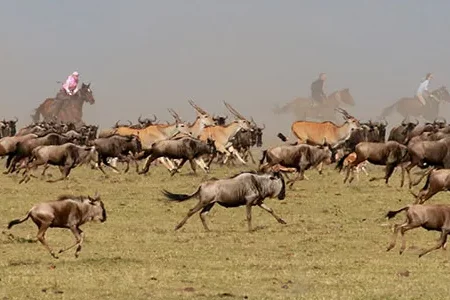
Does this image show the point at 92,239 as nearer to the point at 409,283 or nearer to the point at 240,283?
the point at 240,283

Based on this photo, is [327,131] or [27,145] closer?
[27,145]

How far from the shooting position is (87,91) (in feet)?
157

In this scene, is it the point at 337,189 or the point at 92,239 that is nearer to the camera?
the point at 92,239

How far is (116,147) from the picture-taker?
1082 inches

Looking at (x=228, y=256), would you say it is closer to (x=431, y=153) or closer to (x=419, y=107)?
(x=431, y=153)

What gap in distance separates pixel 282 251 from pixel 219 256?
3.49ft

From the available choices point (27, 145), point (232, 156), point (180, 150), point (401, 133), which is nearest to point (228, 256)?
point (180, 150)

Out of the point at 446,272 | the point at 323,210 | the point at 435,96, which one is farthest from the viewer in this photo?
the point at 435,96

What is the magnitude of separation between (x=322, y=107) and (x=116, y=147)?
4495 cm

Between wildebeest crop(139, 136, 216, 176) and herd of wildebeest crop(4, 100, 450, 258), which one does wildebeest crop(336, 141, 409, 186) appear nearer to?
herd of wildebeest crop(4, 100, 450, 258)

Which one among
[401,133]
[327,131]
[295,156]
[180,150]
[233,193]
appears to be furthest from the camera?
[401,133]

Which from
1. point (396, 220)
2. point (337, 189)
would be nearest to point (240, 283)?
point (396, 220)

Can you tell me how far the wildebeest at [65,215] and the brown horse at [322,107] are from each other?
5711cm

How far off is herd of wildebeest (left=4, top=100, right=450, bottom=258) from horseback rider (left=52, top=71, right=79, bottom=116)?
12189 millimetres
